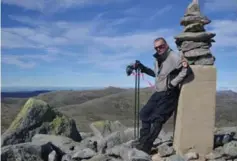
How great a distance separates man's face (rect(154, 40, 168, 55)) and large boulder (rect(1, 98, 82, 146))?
5453mm

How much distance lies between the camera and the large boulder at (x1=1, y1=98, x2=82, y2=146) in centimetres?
1391

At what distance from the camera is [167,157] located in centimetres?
1155

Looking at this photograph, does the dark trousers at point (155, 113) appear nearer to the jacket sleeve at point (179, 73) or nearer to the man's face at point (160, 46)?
the jacket sleeve at point (179, 73)

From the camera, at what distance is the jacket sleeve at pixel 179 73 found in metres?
11.2

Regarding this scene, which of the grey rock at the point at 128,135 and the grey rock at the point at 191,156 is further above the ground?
the grey rock at the point at 128,135

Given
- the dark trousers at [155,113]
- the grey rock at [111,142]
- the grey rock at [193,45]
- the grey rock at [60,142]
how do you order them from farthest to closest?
the grey rock at [111,142], the grey rock at [60,142], the grey rock at [193,45], the dark trousers at [155,113]

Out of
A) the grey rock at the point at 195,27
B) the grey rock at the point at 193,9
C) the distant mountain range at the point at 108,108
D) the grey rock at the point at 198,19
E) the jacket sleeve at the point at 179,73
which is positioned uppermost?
the grey rock at the point at 193,9

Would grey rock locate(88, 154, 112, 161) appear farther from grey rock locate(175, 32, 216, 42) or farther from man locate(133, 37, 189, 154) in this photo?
grey rock locate(175, 32, 216, 42)

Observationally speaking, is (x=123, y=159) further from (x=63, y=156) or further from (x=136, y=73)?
(x=136, y=73)

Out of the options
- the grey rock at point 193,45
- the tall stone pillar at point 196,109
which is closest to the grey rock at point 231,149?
the tall stone pillar at point 196,109

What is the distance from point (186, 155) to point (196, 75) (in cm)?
228

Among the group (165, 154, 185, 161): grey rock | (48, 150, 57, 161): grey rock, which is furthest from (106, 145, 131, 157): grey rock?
(48, 150, 57, 161): grey rock

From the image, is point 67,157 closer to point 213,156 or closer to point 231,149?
point 213,156

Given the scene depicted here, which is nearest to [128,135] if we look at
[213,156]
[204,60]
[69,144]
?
[69,144]
